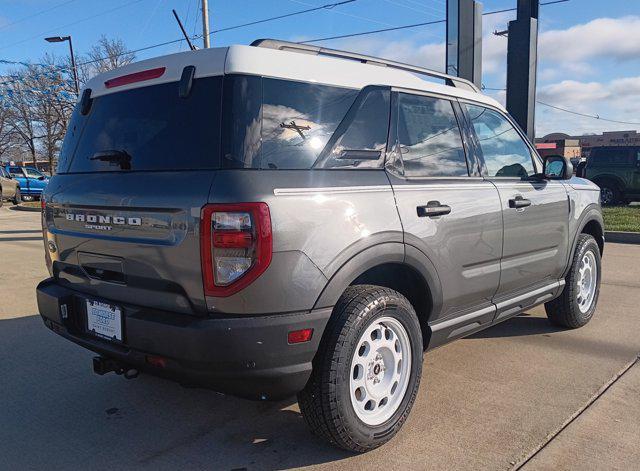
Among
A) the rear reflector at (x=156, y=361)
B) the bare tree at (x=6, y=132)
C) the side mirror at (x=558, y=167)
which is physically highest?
the bare tree at (x=6, y=132)

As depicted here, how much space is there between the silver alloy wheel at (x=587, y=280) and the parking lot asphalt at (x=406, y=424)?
1.12ft

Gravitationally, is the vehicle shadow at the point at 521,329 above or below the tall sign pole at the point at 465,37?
below

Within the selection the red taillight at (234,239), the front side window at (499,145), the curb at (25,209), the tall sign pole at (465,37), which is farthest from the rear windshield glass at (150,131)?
the curb at (25,209)

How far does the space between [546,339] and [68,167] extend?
388 centimetres

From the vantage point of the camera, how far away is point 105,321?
2811 mm

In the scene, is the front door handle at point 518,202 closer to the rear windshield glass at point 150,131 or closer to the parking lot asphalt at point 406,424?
the parking lot asphalt at point 406,424

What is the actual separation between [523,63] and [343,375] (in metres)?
8.77

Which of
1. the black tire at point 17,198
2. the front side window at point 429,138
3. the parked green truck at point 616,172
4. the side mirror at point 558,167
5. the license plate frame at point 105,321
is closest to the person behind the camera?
the license plate frame at point 105,321

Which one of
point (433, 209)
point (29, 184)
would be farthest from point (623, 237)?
point (29, 184)

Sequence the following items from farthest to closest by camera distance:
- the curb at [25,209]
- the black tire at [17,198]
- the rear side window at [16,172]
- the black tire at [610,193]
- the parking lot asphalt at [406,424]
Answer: the rear side window at [16,172] < the black tire at [17,198] < the curb at [25,209] < the black tire at [610,193] < the parking lot asphalt at [406,424]

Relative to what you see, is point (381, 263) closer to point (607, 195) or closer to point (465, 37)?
point (465, 37)

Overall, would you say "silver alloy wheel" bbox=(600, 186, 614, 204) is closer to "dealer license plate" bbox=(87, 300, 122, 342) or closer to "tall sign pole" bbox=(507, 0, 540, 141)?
"tall sign pole" bbox=(507, 0, 540, 141)

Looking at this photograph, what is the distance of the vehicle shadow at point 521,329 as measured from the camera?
483 centimetres

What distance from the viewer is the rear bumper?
239 centimetres
